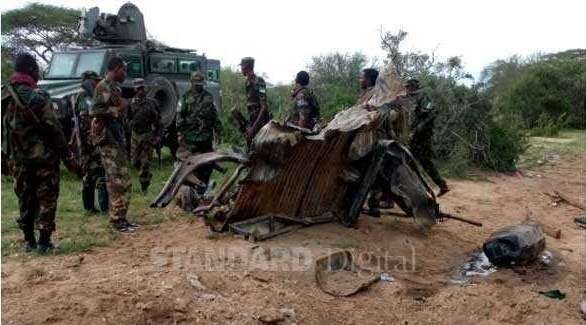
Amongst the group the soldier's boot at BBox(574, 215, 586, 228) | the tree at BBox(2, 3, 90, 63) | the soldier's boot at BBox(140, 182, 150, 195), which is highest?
the tree at BBox(2, 3, 90, 63)

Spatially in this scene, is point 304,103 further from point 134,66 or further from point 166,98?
point 134,66

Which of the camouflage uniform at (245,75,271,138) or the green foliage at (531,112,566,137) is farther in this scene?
the green foliage at (531,112,566,137)

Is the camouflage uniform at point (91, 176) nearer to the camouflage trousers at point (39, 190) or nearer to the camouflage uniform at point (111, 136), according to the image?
the camouflage uniform at point (111, 136)

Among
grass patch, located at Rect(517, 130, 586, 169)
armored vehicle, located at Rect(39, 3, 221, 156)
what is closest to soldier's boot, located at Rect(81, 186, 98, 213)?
armored vehicle, located at Rect(39, 3, 221, 156)

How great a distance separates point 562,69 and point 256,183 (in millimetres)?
21906

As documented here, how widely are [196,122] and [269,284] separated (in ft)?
9.98

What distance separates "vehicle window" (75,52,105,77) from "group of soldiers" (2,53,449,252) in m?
2.25

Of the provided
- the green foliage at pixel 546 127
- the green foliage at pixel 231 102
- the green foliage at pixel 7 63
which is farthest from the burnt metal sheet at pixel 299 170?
the green foliage at pixel 546 127

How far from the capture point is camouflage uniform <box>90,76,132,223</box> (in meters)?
5.67

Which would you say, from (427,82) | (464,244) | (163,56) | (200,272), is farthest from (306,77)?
(427,82)

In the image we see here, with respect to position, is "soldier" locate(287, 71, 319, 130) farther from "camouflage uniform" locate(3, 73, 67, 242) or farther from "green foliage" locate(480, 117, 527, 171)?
"green foliage" locate(480, 117, 527, 171)

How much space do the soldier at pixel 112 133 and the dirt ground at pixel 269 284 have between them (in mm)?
493

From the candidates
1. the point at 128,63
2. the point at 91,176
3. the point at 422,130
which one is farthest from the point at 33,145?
the point at 128,63

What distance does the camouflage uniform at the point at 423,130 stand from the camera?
24.8ft
